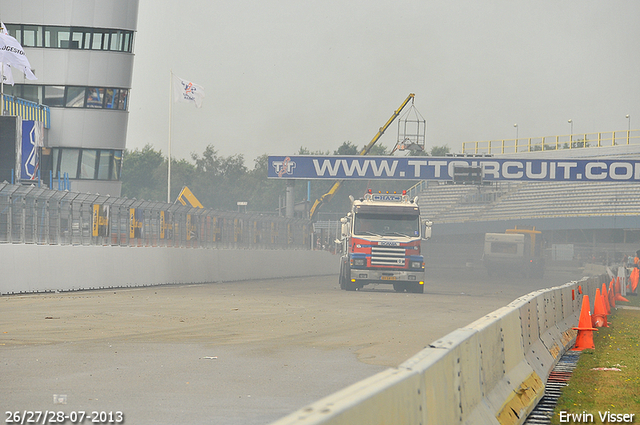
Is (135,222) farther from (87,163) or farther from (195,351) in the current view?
(87,163)

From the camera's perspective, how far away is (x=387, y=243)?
29.0 metres

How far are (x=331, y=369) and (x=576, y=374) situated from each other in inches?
119

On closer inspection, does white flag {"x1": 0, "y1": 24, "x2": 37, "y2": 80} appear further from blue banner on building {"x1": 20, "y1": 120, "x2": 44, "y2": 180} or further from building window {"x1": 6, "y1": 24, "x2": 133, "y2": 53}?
building window {"x1": 6, "y1": 24, "x2": 133, "y2": 53}

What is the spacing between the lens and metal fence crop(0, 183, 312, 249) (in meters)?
22.3

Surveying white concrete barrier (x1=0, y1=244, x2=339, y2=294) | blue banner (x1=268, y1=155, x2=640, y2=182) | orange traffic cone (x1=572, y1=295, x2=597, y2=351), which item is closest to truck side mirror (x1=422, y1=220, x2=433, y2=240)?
white concrete barrier (x1=0, y1=244, x2=339, y2=294)

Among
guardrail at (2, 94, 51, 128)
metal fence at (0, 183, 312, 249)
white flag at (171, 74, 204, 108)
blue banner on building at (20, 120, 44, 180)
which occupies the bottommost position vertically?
metal fence at (0, 183, 312, 249)

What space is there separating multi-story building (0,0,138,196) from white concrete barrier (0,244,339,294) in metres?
12.8

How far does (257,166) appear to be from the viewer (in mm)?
147250

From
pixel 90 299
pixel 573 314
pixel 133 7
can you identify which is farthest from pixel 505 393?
pixel 133 7

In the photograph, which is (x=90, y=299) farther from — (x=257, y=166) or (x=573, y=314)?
(x=257, y=166)

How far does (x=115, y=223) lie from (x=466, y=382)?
75.5ft

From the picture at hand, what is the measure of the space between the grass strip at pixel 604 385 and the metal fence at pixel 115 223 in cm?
1462

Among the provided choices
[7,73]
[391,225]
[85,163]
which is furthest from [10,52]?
[391,225]

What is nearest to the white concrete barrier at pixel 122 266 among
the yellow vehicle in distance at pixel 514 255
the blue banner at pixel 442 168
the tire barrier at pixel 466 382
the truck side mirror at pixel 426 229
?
the blue banner at pixel 442 168
